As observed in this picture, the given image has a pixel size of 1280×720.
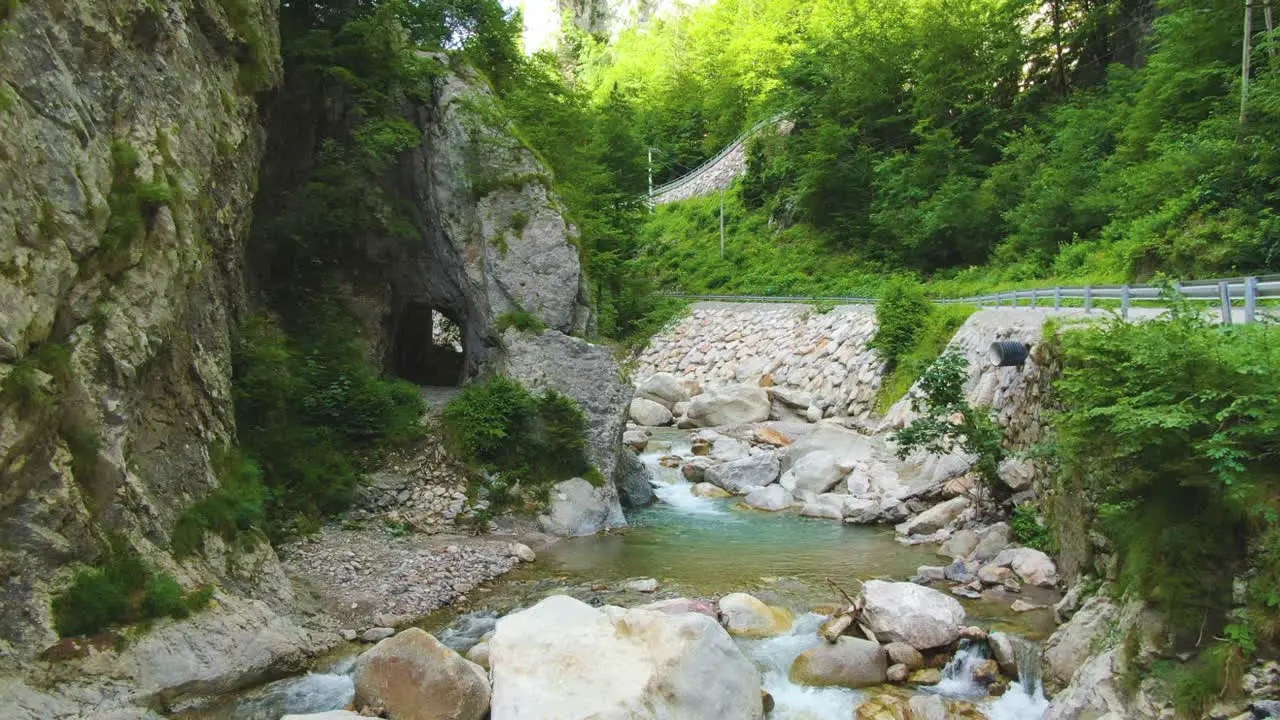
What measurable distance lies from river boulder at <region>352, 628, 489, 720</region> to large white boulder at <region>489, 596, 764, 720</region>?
31 centimetres

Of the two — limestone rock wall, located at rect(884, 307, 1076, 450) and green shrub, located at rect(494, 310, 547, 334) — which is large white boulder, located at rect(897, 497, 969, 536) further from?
green shrub, located at rect(494, 310, 547, 334)

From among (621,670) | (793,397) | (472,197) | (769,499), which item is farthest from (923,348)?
(621,670)

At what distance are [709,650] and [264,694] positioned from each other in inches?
180

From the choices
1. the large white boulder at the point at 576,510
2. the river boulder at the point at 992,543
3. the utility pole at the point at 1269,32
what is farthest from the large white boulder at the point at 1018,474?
the utility pole at the point at 1269,32

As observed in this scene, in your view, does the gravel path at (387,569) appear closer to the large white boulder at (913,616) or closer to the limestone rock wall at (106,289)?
the limestone rock wall at (106,289)

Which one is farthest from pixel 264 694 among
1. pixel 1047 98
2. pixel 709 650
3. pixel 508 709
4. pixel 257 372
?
pixel 1047 98

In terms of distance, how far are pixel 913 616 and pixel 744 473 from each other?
954 cm

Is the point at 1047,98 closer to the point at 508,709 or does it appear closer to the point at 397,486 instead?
the point at 397,486

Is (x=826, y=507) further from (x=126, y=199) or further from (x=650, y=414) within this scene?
(x=126, y=199)

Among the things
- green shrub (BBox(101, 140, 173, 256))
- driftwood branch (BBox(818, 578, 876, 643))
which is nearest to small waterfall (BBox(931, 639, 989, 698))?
driftwood branch (BBox(818, 578, 876, 643))

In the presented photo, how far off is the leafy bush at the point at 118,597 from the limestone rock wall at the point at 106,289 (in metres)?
0.15

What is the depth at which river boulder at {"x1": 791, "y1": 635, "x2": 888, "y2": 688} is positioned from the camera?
865 centimetres

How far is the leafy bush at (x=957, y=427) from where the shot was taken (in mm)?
13547

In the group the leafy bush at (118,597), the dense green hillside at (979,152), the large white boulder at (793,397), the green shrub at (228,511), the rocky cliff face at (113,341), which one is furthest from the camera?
the large white boulder at (793,397)
